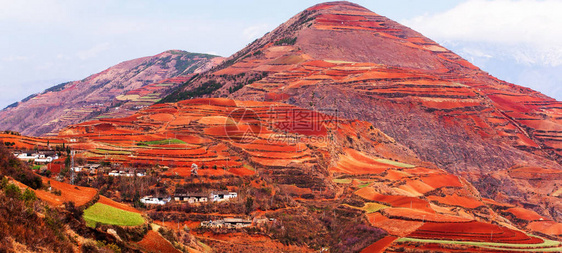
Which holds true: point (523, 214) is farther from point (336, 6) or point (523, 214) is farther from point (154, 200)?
point (336, 6)

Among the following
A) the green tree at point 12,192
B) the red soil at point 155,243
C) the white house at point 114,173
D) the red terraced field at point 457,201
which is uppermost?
the green tree at point 12,192

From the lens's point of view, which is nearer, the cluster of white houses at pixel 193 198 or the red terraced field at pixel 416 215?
the cluster of white houses at pixel 193 198

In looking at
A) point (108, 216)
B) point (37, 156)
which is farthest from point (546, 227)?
point (37, 156)

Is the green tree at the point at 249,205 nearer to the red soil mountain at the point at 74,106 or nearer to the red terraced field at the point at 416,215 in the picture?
the red terraced field at the point at 416,215

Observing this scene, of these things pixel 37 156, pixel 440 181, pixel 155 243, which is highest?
pixel 37 156

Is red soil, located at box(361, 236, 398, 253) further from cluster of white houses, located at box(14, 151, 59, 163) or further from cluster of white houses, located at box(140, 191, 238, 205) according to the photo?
cluster of white houses, located at box(14, 151, 59, 163)

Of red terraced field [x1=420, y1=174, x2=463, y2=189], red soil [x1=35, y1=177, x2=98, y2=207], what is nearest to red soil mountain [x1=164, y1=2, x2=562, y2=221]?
red terraced field [x1=420, y1=174, x2=463, y2=189]

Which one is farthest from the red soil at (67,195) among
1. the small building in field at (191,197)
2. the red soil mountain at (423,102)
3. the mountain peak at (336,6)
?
the mountain peak at (336,6)
